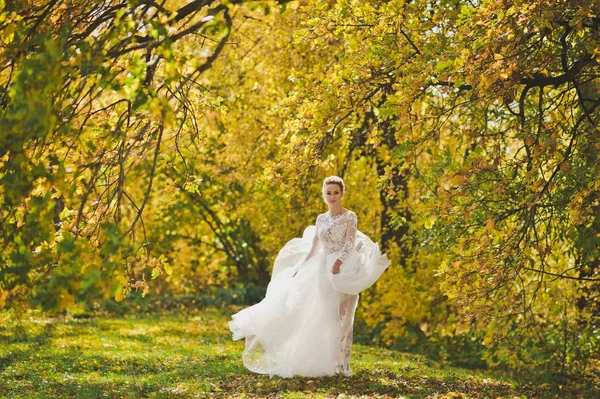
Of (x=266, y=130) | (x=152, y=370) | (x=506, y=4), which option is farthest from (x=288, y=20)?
(x=506, y=4)

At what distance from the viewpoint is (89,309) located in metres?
19.5

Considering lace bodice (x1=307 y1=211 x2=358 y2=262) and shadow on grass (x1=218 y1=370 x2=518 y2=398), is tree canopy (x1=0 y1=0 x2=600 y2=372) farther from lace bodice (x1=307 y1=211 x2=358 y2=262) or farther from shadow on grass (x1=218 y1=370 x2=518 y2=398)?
shadow on grass (x1=218 y1=370 x2=518 y2=398)

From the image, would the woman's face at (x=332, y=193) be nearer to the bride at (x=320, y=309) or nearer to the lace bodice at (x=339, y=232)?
the bride at (x=320, y=309)

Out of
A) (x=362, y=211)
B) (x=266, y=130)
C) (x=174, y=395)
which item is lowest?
(x=174, y=395)

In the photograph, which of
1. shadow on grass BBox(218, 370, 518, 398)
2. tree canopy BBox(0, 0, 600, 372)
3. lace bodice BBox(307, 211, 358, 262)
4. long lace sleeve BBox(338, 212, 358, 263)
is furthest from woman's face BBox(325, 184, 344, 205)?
shadow on grass BBox(218, 370, 518, 398)

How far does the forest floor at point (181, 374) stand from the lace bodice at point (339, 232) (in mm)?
1448

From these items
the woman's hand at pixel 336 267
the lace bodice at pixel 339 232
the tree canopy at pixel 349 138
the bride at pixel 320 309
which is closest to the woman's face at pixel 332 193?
the bride at pixel 320 309

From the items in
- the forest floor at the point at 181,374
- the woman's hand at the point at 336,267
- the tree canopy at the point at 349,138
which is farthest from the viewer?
the woman's hand at the point at 336,267

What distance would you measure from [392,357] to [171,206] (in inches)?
449

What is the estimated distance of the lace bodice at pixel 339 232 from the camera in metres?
9.41

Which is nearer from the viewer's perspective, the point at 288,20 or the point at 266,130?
the point at 288,20

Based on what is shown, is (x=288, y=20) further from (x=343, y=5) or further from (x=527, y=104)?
(x=343, y=5)

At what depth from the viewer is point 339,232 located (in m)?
9.50

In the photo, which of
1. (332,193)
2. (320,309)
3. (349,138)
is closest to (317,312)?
(320,309)
